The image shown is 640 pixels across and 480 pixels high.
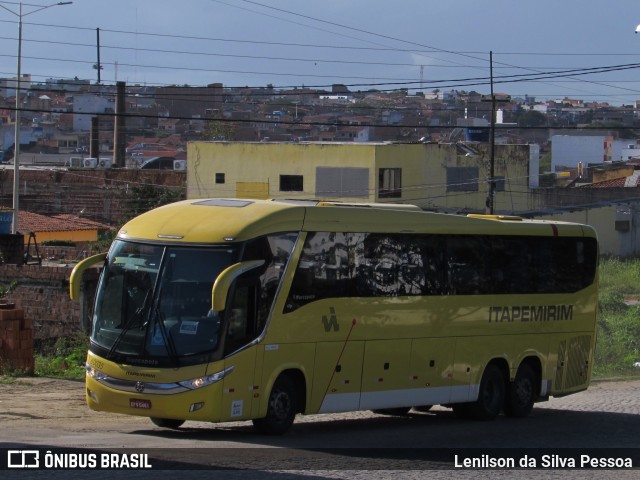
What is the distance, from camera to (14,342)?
22297 mm

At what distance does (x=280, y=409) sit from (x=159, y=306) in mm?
2264

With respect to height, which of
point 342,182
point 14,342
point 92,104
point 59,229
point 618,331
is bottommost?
point 618,331

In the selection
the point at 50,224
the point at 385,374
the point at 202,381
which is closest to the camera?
the point at 202,381

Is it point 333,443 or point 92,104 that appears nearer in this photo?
point 333,443

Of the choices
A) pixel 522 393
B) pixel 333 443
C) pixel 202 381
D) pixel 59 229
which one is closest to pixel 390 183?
pixel 59 229

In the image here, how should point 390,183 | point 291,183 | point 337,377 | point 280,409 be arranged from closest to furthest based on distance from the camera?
1. point 280,409
2. point 337,377
3. point 390,183
4. point 291,183

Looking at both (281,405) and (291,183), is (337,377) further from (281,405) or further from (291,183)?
(291,183)

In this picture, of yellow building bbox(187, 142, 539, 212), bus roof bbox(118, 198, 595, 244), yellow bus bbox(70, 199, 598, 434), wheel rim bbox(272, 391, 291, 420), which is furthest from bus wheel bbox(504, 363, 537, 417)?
yellow building bbox(187, 142, 539, 212)

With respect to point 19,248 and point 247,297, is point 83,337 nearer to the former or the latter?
point 19,248

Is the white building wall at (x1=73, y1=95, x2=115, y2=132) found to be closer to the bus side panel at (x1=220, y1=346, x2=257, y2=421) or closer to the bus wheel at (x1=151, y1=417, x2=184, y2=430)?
the bus wheel at (x1=151, y1=417, x2=184, y2=430)

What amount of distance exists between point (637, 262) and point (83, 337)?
39.0 m

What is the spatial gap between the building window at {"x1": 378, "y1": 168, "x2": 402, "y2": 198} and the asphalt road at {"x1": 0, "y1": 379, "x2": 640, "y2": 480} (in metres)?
38.8

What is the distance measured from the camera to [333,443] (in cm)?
1471

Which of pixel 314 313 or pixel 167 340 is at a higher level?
pixel 314 313
